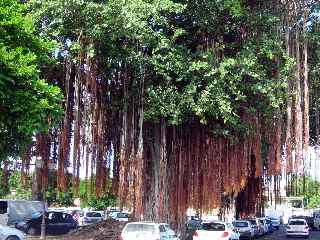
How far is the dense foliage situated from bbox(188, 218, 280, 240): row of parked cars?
1167cm

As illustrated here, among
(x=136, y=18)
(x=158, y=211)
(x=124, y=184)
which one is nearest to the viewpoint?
(x=136, y=18)

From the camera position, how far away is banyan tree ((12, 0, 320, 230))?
711 inches

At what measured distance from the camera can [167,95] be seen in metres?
18.8

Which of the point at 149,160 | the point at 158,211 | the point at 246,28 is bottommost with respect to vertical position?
the point at 158,211

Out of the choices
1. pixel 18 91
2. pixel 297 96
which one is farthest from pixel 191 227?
pixel 18 91

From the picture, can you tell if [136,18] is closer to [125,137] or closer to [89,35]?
[89,35]

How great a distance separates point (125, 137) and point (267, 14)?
21.6 ft

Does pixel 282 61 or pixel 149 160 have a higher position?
pixel 282 61

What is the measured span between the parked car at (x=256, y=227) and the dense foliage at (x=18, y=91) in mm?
25579

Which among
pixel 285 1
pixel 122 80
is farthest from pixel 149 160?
pixel 285 1

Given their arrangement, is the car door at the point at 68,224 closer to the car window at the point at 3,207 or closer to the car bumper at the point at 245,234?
the car window at the point at 3,207

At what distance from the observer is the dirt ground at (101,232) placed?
20.7 meters

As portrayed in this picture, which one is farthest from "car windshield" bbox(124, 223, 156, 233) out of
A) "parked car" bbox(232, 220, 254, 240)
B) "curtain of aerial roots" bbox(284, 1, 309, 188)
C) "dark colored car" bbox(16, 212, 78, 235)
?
"parked car" bbox(232, 220, 254, 240)

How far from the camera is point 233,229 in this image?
91.9 ft
